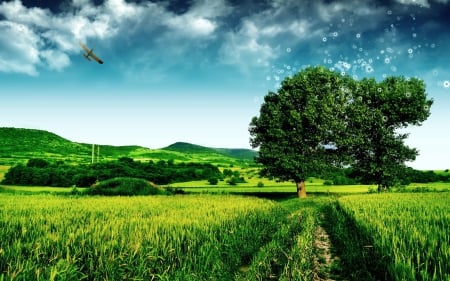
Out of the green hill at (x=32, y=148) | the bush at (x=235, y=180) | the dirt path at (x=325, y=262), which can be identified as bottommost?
the bush at (x=235, y=180)

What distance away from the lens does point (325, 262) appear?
10484 mm

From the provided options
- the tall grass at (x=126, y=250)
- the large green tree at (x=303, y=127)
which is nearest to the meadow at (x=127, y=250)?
the tall grass at (x=126, y=250)

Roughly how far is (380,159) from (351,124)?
541cm

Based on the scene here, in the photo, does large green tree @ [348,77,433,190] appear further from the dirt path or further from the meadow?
the meadow

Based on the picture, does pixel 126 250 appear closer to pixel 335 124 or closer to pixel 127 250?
pixel 127 250

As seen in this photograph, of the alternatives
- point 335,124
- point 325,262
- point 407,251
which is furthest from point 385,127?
point 407,251

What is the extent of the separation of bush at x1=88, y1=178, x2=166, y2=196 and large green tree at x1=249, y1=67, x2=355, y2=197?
1323 cm

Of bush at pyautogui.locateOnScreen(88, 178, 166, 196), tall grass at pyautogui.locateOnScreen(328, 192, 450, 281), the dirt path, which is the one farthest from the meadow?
bush at pyautogui.locateOnScreen(88, 178, 166, 196)

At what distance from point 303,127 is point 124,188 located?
2057cm

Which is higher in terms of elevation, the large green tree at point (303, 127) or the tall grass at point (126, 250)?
the large green tree at point (303, 127)

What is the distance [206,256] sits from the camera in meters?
7.32

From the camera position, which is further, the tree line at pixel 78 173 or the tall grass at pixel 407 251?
the tree line at pixel 78 173

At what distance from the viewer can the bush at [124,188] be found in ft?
94.3

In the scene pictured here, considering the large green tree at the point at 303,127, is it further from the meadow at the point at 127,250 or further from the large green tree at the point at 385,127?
the meadow at the point at 127,250
